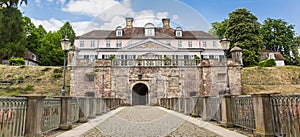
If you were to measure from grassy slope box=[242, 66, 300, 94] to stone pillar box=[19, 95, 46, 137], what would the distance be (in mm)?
24935

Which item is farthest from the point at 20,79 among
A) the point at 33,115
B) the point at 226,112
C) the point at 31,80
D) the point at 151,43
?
the point at 226,112

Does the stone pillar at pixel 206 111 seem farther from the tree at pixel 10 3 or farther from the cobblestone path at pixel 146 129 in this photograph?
the tree at pixel 10 3

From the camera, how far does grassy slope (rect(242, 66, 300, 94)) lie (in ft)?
85.6

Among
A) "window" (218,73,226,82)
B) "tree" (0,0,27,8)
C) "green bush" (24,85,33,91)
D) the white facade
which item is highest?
"tree" (0,0,27,8)

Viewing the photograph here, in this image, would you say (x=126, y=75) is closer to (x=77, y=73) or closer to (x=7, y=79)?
(x=77, y=73)

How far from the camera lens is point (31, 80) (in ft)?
83.5

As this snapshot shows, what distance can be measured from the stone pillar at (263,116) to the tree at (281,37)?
4244 cm

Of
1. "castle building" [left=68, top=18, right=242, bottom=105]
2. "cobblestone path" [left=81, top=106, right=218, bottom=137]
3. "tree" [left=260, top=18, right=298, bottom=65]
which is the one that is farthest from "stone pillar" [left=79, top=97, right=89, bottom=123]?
"tree" [left=260, top=18, right=298, bottom=65]

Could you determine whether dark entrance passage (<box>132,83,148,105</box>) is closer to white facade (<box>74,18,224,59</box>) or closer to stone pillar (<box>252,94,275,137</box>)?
white facade (<box>74,18,224,59</box>)

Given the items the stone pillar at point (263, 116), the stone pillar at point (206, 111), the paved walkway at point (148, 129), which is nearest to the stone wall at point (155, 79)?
the stone pillar at point (206, 111)

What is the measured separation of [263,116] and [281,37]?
43419mm

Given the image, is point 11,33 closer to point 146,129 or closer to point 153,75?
point 153,75

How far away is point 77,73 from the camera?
23.8 m

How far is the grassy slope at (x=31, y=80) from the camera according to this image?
24047 millimetres
